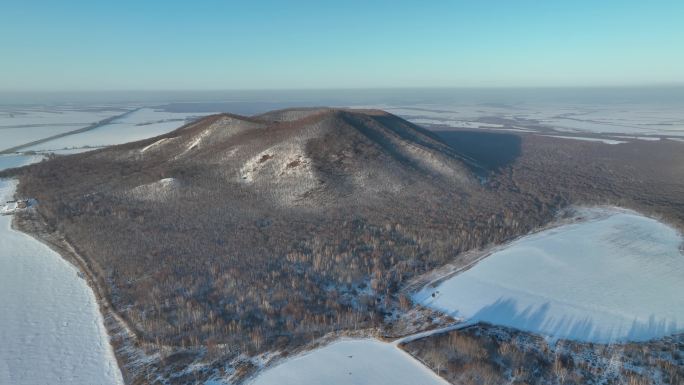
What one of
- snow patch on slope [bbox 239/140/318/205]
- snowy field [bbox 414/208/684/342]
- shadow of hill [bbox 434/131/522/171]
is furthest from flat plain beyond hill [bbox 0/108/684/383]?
snowy field [bbox 414/208/684/342]

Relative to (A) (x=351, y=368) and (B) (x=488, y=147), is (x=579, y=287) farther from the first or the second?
(B) (x=488, y=147)

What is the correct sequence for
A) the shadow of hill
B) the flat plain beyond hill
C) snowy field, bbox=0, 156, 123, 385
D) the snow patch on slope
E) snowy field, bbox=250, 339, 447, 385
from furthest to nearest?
the shadow of hill → the snow patch on slope → the flat plain beyond hill → snowy field, bbox=0, 156, 123, 385 → snowy field, bbox=250, 339, 447, 385

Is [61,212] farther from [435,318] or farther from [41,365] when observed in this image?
[435,318]

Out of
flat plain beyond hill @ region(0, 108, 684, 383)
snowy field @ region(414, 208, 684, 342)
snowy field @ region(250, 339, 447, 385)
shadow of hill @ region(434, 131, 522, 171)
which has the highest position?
shadow of hill @ region(434, 131, 522, 171)

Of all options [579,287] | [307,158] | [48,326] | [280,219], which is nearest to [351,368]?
[579,287]

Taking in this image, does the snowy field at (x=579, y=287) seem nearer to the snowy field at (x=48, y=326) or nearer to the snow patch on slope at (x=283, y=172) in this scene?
the snowy field at (x=48, y=326)

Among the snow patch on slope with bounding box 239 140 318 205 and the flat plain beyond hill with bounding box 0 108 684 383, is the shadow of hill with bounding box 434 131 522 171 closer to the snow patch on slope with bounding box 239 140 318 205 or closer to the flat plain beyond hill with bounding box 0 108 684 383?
the flat plain beyond hill with bounding box 0 108 684 383

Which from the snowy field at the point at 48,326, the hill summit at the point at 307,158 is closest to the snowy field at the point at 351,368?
the snowy field at the point at 48,326
